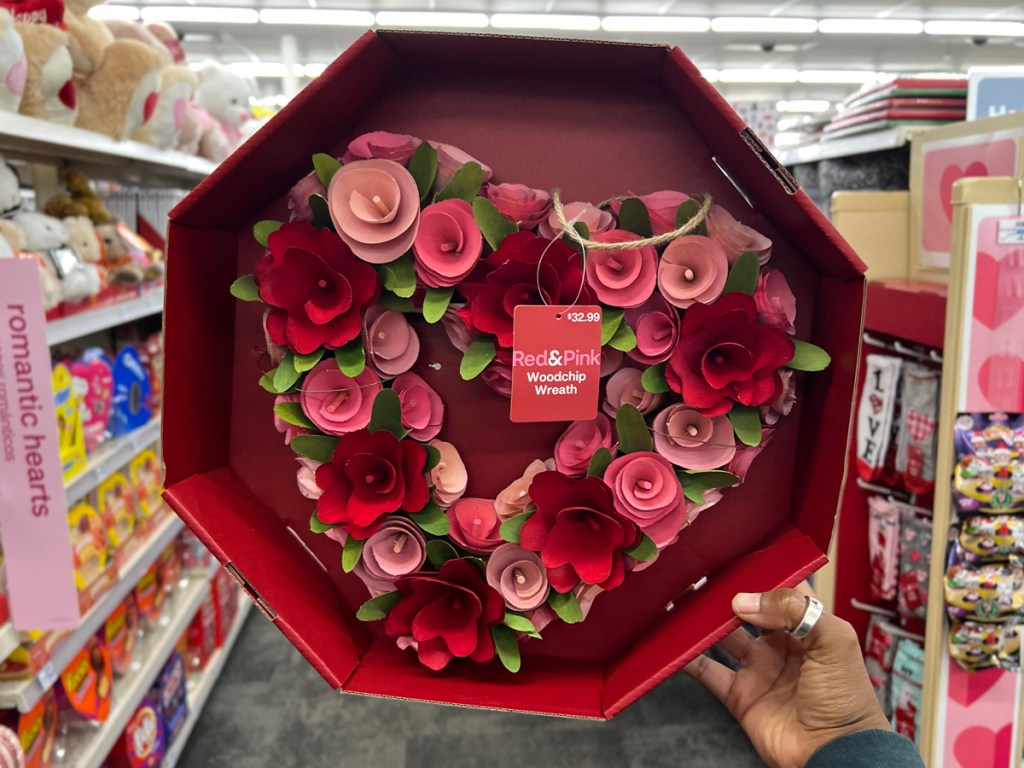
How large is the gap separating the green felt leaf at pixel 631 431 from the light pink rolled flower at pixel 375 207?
0.29m

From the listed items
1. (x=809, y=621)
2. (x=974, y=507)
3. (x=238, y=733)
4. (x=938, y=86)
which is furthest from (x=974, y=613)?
(x=238, y=733)

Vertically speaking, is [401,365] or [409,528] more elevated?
[401,365]

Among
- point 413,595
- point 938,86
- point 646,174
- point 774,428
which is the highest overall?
point 938,86

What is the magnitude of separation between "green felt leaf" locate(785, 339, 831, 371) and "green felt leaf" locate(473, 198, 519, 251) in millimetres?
327

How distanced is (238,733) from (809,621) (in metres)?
2.22

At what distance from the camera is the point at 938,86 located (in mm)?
2170

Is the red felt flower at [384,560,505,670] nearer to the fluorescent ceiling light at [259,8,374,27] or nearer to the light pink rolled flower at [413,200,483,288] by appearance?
the light pink rolled flower at [413,200,483,288]

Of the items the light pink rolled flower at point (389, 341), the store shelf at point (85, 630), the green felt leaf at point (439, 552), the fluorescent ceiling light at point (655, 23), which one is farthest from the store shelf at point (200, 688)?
the fluorescent ceiling light at point (655, 23)

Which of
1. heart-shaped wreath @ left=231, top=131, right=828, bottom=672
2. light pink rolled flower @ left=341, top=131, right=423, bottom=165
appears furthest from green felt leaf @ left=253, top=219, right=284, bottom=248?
light pink rolled flower @ left=341, top=131, right=423, bottom=165

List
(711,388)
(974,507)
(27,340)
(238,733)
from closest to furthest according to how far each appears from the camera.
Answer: (711,388) < (27,340) < (974,507) < (238,733)

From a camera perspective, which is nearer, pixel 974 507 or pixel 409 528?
pixel 409 528

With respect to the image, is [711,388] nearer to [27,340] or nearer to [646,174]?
[646,174]

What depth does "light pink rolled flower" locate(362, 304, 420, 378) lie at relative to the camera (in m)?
0.81

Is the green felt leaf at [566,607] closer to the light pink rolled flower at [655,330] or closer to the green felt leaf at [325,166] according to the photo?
the light pink rolled flower at [655,330]
